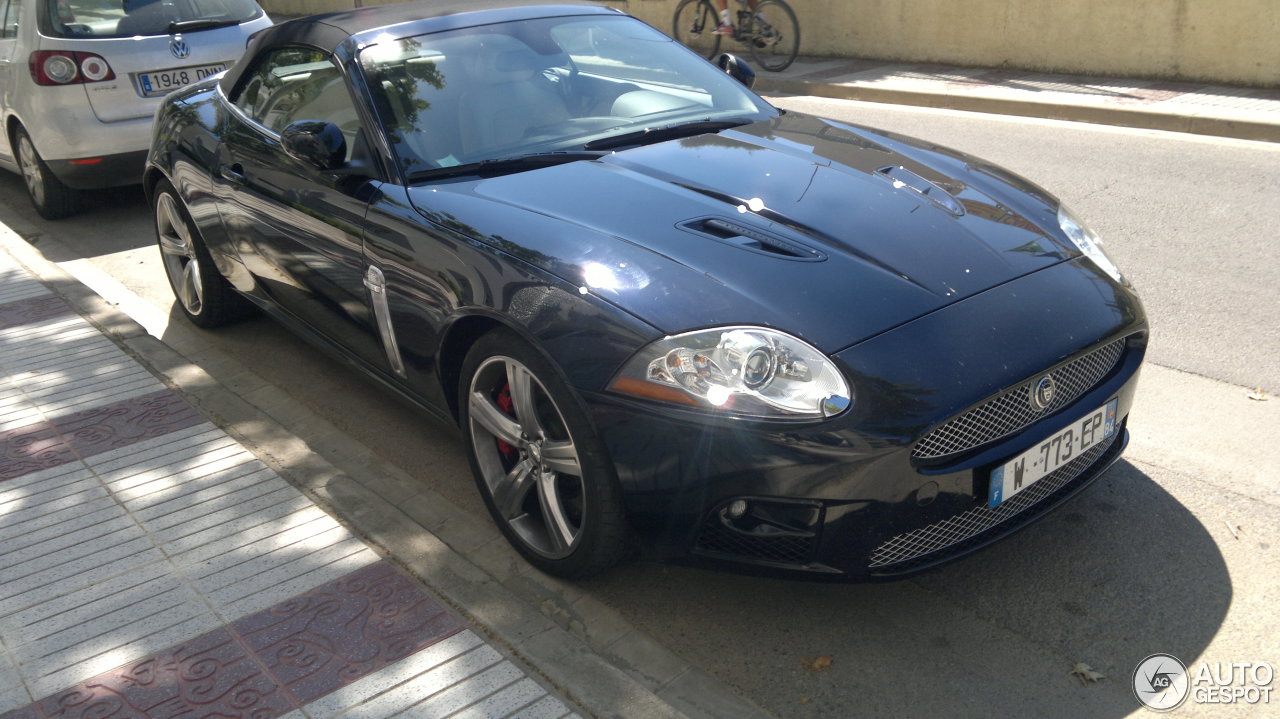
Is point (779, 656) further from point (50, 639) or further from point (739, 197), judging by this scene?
point (50, 639)

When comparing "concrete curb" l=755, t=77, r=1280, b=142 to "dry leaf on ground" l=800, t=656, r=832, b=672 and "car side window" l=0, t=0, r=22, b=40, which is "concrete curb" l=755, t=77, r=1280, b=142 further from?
"dry leaf on ground" l=800, t=656, r=832, b=672

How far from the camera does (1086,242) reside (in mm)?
3584

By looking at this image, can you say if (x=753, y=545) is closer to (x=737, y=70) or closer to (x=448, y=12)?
(x=448, y=12)

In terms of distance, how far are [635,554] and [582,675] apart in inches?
15.4

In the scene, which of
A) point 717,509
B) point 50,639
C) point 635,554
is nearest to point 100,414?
point 50,639

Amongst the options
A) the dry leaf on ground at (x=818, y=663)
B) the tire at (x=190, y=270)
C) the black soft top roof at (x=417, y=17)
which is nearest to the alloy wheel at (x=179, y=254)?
the tire at (x=190, y=270)

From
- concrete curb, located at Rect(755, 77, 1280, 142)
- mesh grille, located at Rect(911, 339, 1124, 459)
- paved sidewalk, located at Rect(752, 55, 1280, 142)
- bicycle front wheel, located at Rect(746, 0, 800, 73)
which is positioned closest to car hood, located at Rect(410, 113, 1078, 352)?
mesh grille, located at Rect(911, 339, 1124, 459)

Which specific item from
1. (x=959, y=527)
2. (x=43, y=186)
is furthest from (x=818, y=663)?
(x=43, y=186)

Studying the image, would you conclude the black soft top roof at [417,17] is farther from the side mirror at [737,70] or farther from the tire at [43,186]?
the tire at [43,186]

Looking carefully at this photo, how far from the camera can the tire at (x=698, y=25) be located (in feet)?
50.3

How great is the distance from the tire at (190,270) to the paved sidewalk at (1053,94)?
25.4ft

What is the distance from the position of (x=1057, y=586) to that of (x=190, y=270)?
436cm

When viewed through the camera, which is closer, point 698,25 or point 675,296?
point 675,296

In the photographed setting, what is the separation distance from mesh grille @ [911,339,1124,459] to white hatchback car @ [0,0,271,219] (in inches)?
252
